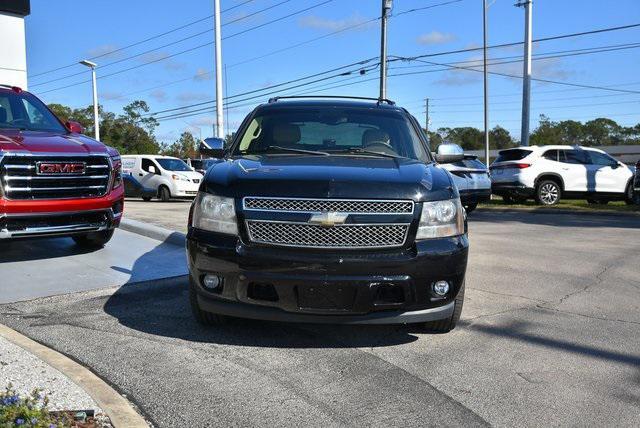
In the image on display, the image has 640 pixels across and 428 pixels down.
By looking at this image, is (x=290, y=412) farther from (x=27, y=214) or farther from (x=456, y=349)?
(x=27, y=214)

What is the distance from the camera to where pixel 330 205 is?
149 inches

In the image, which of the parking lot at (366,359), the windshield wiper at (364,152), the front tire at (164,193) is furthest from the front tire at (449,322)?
the front tire at (164,193)

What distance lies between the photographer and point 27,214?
6055mm

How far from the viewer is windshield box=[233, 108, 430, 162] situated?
16.8 ft

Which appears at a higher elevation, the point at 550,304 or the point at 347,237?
the point at 347,237

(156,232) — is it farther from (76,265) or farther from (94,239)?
(76,265)

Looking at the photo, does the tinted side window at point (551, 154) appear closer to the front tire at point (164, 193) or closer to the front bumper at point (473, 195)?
the front bumper at point (473, 195)

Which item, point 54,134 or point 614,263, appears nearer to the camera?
point 54,134

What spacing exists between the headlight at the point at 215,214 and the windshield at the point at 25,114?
398cm

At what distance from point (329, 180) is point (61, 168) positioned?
374cm

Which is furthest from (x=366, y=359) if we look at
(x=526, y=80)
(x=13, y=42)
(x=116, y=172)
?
(x=526, y=80)

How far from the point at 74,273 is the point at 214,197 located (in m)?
2.97

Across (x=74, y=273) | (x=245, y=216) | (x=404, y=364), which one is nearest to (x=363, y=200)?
(x=245, y=216)

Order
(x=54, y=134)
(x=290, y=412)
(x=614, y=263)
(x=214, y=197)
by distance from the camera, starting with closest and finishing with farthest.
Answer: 1. (x=290, y=412)
2. (x=214, y=197)
3. (x=54, y=134)
4. (x=614, y=263)
